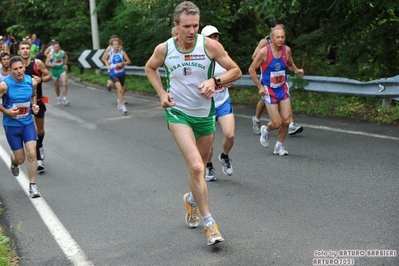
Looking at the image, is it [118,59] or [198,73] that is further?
[118,59]

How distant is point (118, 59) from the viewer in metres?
17.6

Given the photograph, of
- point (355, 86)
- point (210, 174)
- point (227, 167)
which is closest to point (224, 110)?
point (227, 167)

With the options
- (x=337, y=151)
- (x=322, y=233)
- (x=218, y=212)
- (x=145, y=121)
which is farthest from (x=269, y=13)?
(x=322, y=233)

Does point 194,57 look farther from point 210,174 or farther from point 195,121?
point 210,174

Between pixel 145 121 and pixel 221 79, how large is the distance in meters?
8.75

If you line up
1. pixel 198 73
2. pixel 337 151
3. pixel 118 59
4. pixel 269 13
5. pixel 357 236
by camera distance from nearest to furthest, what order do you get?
pixel 357 236, pixel 198 73, pixel 337 151, pixel 269 13, pixel 118 59

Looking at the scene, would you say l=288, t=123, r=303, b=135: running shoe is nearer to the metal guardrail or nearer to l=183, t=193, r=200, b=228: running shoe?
the metal guardrail

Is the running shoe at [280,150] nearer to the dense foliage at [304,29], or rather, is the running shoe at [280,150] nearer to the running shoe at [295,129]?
the running shoe at [295,129]

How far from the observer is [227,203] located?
7.35 meters

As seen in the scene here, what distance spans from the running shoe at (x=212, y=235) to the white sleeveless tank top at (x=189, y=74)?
3.53 ft

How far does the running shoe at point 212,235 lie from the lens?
5.71m

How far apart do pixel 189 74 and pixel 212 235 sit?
4.81 feet

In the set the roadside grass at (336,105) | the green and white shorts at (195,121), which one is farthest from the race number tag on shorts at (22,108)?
the roadside grass at (336,105)

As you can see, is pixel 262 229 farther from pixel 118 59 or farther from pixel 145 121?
pixel 118 59
